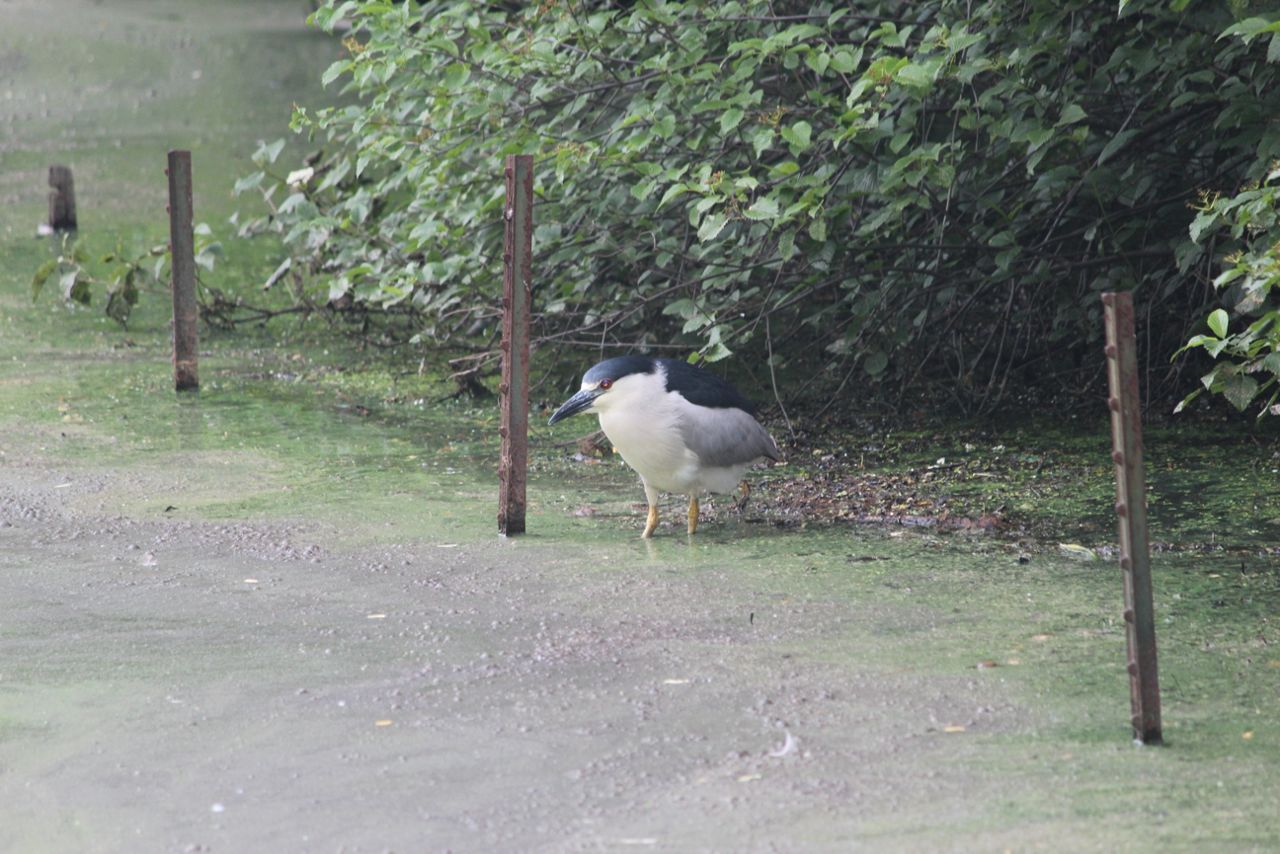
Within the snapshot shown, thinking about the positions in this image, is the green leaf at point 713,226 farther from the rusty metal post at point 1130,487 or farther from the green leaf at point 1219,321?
the rusty metal post at point 1130,487

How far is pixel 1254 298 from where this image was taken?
3.89m

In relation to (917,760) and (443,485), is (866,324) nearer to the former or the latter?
(443,485)

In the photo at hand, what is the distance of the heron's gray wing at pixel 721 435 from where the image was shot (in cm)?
463

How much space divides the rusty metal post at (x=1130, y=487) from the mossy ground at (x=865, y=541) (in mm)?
212

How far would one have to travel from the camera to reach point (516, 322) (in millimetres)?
4617

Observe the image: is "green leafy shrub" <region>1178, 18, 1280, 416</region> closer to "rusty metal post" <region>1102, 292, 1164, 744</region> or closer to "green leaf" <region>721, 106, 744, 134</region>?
"rusty metal post" <region>1102, 292, 1164, 744</region>

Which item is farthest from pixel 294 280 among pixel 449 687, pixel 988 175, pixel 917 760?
pixel 917 760

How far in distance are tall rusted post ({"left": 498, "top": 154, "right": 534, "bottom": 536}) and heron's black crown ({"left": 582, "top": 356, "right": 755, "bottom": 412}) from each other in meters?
0.21

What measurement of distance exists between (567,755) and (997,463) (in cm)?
283

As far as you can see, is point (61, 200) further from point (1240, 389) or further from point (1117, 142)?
point (1240, 389)

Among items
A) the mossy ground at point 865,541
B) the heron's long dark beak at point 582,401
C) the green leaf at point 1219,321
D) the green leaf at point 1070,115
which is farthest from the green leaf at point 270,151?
the green leaf at point 1219,321

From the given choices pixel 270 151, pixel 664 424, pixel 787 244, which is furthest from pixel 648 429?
pixel 270 151

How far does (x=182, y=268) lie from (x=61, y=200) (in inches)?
183

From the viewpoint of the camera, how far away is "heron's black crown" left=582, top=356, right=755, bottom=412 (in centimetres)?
463
